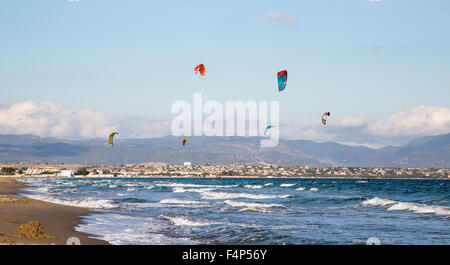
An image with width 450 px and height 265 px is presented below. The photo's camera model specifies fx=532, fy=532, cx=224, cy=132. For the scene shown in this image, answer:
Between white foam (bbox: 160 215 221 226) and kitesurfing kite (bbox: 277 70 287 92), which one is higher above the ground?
kitesurfing kite (bbox: 277 70 287 92)

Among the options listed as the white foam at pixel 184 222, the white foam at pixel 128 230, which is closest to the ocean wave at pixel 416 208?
the white foam at pixel 184 222

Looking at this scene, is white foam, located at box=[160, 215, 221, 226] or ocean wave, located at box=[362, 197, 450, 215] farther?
ocean wave, located at box=[362, 197, 450, 215]

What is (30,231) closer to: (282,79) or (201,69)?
(282,79)

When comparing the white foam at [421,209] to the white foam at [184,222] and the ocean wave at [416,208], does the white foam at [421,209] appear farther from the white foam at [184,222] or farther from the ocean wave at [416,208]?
the white foam at [184,222]

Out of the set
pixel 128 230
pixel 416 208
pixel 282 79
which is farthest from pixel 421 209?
pixel 128 230

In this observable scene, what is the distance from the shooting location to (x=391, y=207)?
42.1 meters

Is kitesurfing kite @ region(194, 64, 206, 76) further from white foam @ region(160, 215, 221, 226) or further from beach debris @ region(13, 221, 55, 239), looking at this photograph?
beach debris @ region(13, 221, 55, 239)

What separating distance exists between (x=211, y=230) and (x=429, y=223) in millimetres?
12615

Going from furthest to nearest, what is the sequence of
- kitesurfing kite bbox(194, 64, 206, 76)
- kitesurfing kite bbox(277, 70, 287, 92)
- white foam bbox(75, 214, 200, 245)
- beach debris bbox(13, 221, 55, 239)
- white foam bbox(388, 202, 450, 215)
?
kitesurfing kite bbox(194, 64, 206, 76) < kitesurfing kite bbox(277, 70, 287, 92) < white foam bbox(388, 202, 450, 215) < white foam bbox(75, 214, 200, 245) < beach debris bbox(13, 221, 55, 239)

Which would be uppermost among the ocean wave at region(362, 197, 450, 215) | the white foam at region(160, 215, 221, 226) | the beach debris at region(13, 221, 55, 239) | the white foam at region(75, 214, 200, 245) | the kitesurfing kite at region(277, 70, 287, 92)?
the kitesurfing kite at region(277, 70, 287, 92)

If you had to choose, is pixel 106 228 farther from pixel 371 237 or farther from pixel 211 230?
pixel 371 237

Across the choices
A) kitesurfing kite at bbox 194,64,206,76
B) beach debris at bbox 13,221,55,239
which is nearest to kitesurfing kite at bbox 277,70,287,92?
kitesurfing kite at bbox 194,64,206,76

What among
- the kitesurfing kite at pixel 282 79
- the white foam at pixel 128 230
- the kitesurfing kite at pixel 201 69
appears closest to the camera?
the white foam at pixel 128 230
